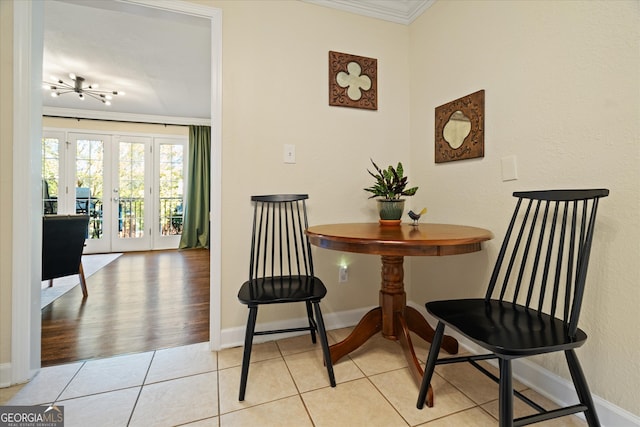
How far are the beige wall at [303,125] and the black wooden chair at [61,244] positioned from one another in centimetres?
176

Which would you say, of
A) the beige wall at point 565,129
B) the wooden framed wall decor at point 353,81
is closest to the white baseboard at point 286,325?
the beige wall at point 565,129

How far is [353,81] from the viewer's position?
6.77ft

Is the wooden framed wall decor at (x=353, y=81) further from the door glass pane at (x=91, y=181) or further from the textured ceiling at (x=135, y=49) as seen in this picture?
the door glass pane at (x=91, y=181)

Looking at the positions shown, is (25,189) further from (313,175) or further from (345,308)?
(345,308)

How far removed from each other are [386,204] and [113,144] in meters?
5.34

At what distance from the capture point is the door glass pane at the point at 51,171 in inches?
183

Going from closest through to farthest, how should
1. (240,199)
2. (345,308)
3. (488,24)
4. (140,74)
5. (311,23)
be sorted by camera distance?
1. (488,24)
2. (240,199)
3. (311,23)
4. (345,308)
5. (140,74)

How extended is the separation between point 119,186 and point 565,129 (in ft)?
19.8

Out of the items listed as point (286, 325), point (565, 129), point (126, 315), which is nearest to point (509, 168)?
point (565, 129)

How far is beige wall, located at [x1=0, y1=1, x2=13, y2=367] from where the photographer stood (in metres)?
1.41

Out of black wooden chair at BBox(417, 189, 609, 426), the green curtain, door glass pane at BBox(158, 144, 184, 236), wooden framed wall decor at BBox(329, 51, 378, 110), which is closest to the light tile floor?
black wooden chair at BBox(417, 189, 609, 426)

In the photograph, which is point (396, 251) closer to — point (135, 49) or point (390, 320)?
point (390, 320)

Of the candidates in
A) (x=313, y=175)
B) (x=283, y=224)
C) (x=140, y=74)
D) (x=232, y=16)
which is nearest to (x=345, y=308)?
(x=283, y=224)

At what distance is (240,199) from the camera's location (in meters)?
1.83
